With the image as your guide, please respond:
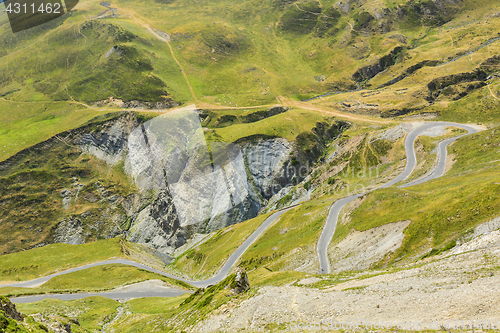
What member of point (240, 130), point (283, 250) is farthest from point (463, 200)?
point (240, 130)

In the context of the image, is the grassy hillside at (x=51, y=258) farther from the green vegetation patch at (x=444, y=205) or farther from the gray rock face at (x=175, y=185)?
the green vegetation patch at (x=444, y=205)

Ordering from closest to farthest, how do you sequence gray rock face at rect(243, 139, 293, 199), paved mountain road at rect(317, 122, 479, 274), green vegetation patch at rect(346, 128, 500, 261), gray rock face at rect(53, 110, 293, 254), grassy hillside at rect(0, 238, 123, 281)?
green vegetation patch at rect(346, 128, 500, 261) → paved mountain road at rect(317, 122, 479, 274) → grassy hillside at rect(0, 238, 123, 281) → gray rock face at rect(53, 110, 293, 254) → gray rock face at rect(243, 139, 293, 199)

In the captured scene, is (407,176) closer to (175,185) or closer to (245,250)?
(245,250)

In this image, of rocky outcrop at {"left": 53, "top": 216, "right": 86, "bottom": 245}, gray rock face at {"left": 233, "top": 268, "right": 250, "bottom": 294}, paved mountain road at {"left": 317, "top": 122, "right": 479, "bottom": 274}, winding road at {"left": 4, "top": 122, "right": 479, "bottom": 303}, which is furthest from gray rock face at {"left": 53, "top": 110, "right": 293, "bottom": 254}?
gray rock face at {"left": 233, "top": 268, "right": 250, "bottom": 294}

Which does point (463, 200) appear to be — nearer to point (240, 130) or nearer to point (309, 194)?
point (309, 194)

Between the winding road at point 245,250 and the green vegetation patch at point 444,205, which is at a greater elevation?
the green vegetation patch at point 444,205

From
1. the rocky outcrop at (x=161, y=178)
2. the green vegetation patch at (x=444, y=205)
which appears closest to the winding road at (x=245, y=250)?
the green vegetation patch at (x=444, y=205)

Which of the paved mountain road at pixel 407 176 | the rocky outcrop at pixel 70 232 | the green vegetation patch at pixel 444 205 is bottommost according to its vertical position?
the rocky outcrop at pixel 70 232

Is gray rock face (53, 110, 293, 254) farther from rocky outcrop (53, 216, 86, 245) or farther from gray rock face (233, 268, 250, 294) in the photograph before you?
gray rock face (233, 268, 250, 294)
